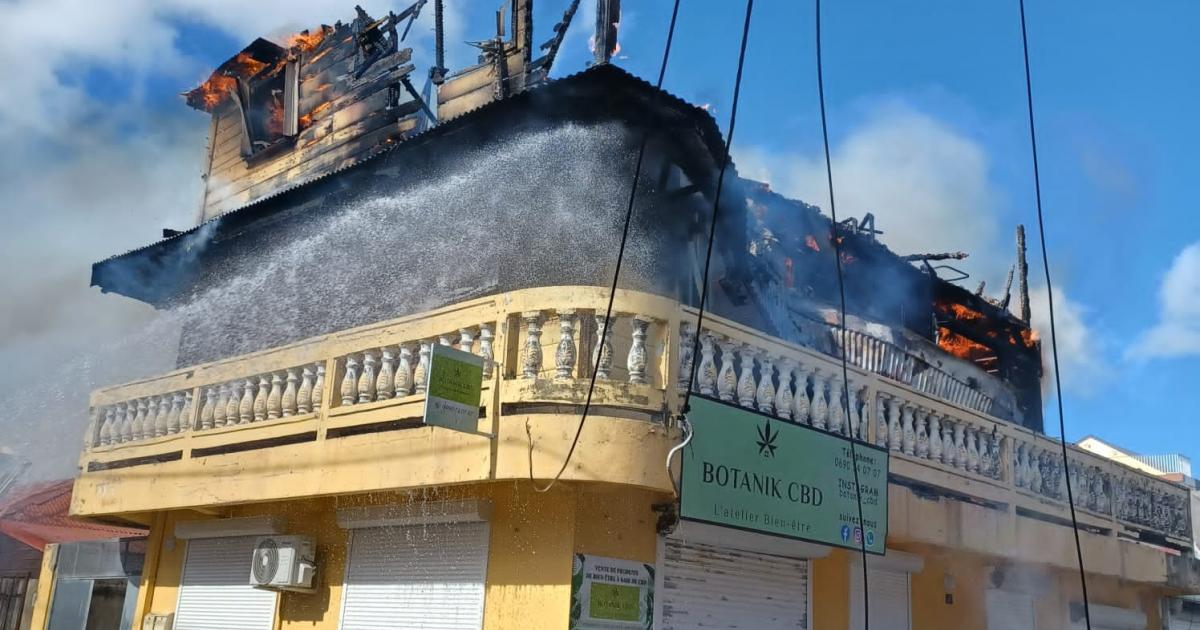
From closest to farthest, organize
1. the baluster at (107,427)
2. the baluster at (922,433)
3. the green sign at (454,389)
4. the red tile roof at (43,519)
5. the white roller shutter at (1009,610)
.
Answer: the green sign at (454,389) < the baluster at (922,433) < the baluster at (107,427) < the white roller shutter at (1009,610) < the red tile roof at (43,519)

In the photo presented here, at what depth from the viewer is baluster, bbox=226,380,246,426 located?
1034cm

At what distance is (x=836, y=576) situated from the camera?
1039cm

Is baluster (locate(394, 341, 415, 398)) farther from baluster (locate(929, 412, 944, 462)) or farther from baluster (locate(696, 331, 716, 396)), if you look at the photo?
baluster (locate(929, 412, 944, 462))

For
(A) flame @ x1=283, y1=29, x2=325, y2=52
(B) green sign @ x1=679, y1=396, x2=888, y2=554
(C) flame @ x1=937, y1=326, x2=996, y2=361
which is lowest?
(B) green sign @ x1=679, y1=396, x2=888, y2=554

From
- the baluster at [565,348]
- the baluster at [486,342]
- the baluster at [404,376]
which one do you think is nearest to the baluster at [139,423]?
the baluster at [404,376]

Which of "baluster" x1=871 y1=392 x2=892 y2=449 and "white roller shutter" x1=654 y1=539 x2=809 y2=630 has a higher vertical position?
"baluster" x1=871 y1=392 x2=892 y2=449

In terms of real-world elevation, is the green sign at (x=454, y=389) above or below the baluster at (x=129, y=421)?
below

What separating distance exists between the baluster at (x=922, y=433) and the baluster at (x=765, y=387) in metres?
2.27

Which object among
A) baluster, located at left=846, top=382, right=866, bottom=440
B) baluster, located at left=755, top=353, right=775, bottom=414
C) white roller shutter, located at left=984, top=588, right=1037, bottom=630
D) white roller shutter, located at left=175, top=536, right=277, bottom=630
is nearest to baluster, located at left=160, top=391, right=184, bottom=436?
white roller shutter, located at left=175, top=536, right=277, bottom=630

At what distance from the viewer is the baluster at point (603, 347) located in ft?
26.3

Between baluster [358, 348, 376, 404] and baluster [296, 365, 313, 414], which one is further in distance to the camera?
baluster [296, 365, 313, 414]

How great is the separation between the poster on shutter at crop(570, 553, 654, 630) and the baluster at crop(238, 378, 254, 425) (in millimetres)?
3952

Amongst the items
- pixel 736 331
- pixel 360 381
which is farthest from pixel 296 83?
pixel 736 331

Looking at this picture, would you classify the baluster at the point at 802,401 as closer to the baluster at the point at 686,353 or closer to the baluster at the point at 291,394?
the baluster at the point at 686,353
